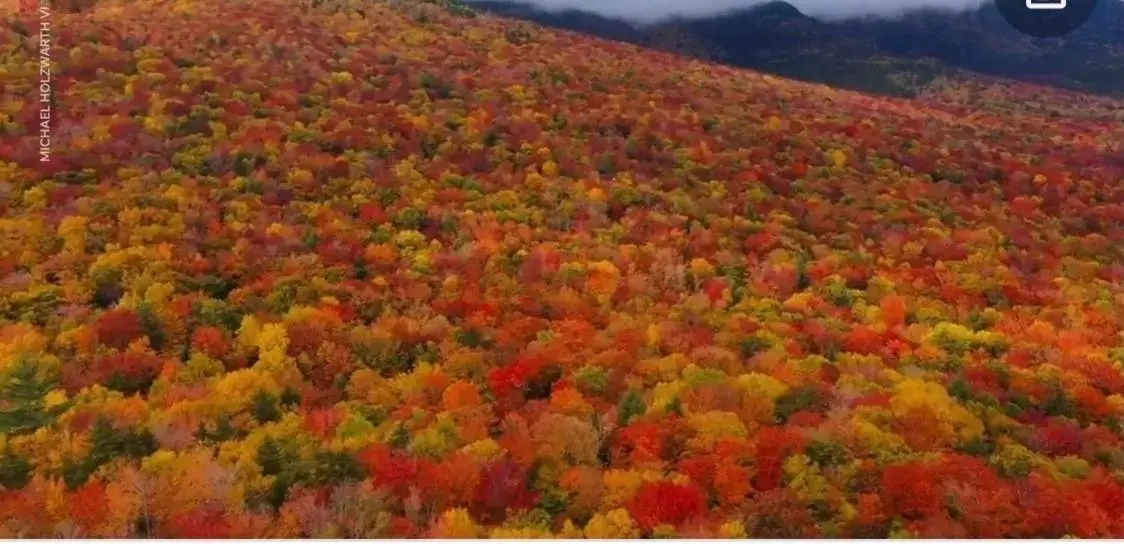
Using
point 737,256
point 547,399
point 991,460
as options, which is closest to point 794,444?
point 991,460

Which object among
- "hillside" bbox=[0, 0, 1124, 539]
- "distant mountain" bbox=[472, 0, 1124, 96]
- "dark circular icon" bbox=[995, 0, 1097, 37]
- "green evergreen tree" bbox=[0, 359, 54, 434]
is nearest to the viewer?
"hillside" bbox=[0, 0, 1124, 539]

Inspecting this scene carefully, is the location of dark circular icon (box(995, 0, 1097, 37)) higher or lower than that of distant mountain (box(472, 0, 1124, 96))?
higher

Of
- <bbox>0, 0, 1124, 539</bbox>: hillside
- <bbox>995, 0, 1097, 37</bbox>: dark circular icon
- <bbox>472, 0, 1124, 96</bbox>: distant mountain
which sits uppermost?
<bbox>995, 0, 1097, 37</bbox>: dark circular icon

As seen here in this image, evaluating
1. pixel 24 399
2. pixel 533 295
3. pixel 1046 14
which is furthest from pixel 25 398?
pixel 1046 14

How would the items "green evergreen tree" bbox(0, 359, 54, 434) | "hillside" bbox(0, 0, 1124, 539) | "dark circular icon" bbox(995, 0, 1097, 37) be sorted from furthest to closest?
1. "dark circular icon" bbox(995, 0, 1097, 37)
2. "green evergreen tree" bbox(0, 359, 54, 434)
3. "hillside" bbox(0, 0, 1124, 539)

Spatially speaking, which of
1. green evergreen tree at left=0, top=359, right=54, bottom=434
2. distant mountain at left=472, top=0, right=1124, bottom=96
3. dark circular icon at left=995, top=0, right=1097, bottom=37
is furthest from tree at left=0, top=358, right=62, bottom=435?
dark circular icon at left=995, top=0, right=1097, bottom=37

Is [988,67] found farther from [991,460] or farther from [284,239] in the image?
[284,239]

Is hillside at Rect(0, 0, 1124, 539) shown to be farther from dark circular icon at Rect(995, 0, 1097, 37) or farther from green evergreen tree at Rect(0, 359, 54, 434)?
dark circular icon at Rect(995, 0, 1097, 37)

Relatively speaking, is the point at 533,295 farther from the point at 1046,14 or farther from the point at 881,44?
the point at 1046,14
